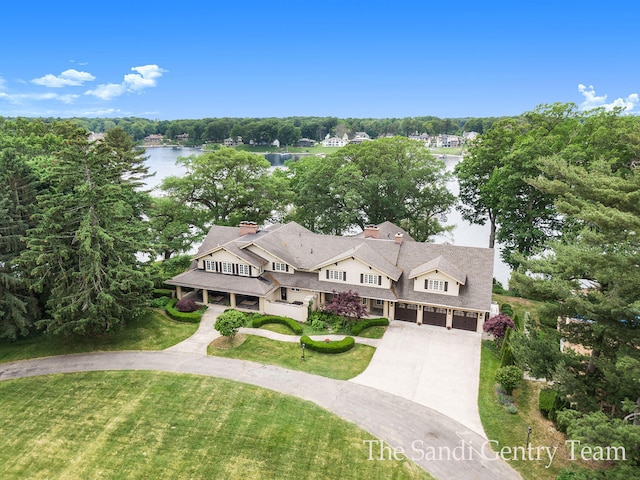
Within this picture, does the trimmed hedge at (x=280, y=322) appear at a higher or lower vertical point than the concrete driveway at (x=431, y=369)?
higher

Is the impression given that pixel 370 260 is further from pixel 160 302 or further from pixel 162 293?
pixel 162 293

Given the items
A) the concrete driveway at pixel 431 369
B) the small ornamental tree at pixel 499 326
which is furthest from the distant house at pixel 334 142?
the small ornamental tree at pixel 499 326

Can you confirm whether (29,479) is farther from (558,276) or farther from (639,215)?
(639,215)

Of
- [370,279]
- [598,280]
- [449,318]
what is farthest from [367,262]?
[598,280]

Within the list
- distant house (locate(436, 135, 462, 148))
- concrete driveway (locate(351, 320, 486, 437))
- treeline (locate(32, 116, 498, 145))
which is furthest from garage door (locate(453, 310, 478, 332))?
distant house (locate(436, 135, 462, 148))

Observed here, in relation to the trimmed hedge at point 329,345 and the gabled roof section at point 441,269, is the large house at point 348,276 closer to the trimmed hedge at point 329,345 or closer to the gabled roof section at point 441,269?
the gabled roof section at point 441,269

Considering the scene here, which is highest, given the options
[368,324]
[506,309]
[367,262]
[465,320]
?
[367,262]

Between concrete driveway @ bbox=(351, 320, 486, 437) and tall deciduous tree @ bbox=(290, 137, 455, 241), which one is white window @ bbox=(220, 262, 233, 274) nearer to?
concrete driveway @ bbox=(351, 320, 486, 437)
